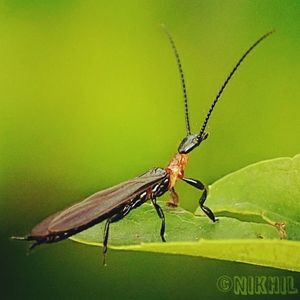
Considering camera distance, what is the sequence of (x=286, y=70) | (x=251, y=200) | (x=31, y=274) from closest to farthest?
(x=251, y=200), (x=31, y=274), (x=286, y=70)

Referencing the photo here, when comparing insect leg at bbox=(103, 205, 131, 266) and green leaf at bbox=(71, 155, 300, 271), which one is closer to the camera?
green leaf at bbox=(71, 155, 300, 271)

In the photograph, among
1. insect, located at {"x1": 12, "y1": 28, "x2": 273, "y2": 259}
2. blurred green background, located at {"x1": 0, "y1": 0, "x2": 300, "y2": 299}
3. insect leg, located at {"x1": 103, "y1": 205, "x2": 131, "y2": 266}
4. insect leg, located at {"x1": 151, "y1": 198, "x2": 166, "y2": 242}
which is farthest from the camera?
blurred green background, located at {"x1": 0, "y1": 0, "x2": 300, "y2": 299}

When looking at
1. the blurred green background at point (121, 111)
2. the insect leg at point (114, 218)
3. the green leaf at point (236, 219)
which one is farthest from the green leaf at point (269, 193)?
the blurred green background at point (121, 111)

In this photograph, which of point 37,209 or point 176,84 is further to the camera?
point 176,84

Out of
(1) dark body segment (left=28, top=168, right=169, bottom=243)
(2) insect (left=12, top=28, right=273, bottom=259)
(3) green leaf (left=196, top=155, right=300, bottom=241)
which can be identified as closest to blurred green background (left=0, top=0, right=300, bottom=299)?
(2) insect (left=12, top=28, right=273, bottom=259)

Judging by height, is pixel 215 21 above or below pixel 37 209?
above

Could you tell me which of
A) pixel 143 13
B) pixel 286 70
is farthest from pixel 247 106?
pixel 143 13

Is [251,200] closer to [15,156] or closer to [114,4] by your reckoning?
[15,156]

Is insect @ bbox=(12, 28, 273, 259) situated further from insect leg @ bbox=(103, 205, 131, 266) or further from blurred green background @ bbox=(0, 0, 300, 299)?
blurred green background @ bbox=(0, 0, 300, 299)
